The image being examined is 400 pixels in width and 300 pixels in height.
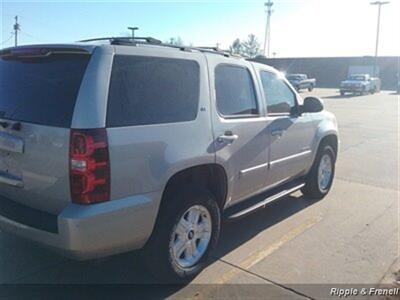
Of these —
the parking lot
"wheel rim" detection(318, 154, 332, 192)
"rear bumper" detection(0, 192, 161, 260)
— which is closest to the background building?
"wheel rim" detection(318, 154, 332, 192)

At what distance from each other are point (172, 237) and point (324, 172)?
11.8 feet

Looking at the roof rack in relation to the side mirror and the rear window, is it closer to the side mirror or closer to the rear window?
the rear window

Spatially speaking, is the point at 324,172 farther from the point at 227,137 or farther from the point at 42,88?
the point at 42,88

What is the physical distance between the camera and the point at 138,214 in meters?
3.12

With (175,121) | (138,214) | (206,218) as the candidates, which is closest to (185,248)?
(206,218)

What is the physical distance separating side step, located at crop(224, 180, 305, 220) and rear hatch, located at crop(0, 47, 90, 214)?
191cm

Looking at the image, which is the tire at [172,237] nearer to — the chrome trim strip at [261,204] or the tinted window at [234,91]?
the chrome trim strip at [261,204]

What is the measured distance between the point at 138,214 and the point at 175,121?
0.83m

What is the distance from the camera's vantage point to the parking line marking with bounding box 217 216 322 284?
3.83 meters

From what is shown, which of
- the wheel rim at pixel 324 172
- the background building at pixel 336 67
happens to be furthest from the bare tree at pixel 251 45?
the wheel rim at pixel 324 172

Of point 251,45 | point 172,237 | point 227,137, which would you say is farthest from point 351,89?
point 251,45

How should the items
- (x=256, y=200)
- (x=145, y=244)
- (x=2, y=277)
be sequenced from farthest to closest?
(x=256, y=200)
(x=2, y=277)
(x=145, y=244)

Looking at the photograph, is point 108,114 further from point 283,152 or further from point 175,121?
point 283,152

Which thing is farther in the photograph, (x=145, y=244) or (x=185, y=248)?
(x=185, y=248)
